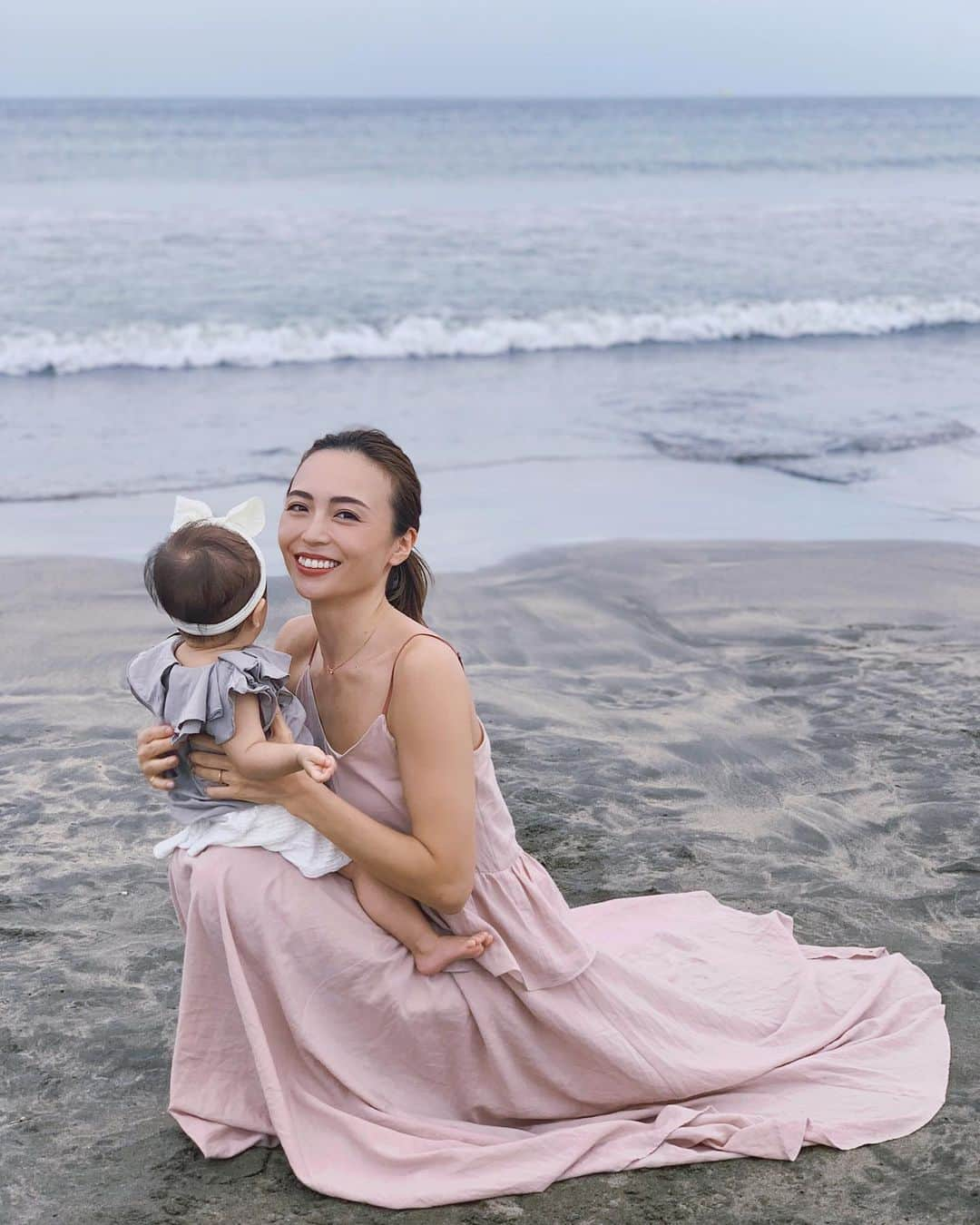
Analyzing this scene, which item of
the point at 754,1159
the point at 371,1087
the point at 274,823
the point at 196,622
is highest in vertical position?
the point at 196,622

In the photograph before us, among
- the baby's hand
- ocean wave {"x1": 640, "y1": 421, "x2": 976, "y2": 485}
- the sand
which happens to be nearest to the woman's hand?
the baby's hand

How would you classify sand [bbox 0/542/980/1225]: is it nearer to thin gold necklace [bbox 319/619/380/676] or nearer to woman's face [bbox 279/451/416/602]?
thin gold necklace [bbox 319/619/380/676]

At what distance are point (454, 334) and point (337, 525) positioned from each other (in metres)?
14.3

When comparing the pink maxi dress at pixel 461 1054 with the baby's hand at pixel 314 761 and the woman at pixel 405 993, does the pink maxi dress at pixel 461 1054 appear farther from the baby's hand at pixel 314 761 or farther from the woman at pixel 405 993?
the baby's hand at pixel 314 761

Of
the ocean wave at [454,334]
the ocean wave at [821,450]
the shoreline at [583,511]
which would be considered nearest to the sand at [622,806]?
the shoreline at [583,511]

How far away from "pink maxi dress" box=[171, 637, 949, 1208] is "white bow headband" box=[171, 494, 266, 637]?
0.31 meters

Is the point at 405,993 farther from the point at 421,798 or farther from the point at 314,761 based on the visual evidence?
the point at 314,761

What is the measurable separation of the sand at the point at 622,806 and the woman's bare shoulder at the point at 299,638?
3.37 ft

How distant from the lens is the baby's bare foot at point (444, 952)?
9.52ft

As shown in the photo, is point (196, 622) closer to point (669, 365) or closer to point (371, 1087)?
point (371, 1087)

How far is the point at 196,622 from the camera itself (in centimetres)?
284

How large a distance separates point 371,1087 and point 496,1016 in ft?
0.96

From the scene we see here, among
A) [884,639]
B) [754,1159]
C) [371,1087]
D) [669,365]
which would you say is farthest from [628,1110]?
[669,365]

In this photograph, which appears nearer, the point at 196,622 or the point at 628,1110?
the point at 196,622
